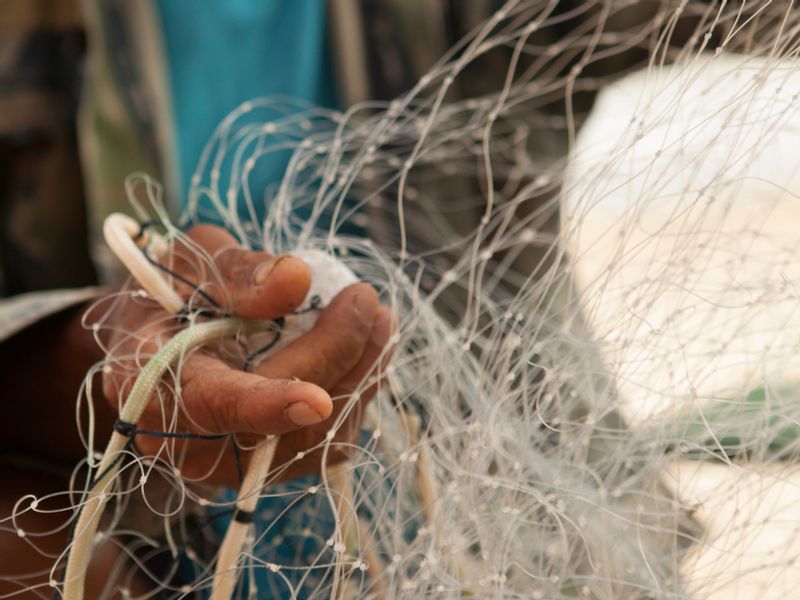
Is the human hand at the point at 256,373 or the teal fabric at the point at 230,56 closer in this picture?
the human hand at the point at 256,373

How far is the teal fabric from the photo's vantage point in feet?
3.03

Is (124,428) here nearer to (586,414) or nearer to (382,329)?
(382,329)

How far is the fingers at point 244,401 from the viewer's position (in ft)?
1.13

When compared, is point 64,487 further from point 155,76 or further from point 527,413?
point 155,76

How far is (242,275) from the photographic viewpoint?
16.5 inches

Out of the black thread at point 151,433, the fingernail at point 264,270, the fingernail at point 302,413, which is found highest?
the fingernail at point 264,270

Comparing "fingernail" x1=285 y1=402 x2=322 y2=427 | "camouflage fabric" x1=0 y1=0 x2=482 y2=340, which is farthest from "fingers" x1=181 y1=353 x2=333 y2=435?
"camouflage fabric" x1=0 y1=0 x2=482 y2=340

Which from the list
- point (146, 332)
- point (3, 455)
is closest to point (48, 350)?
point (3, 455)

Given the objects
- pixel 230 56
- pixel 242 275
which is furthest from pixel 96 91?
pixel 242 275

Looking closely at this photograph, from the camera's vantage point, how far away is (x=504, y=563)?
41 cm

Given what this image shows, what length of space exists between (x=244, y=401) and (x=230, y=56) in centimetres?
66

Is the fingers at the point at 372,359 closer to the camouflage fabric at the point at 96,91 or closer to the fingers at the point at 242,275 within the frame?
the fingers at the point at 242,275

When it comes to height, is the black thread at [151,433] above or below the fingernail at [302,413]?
below

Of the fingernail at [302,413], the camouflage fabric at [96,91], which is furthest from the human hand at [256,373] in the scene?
the camouflage fabric at [96,91]
